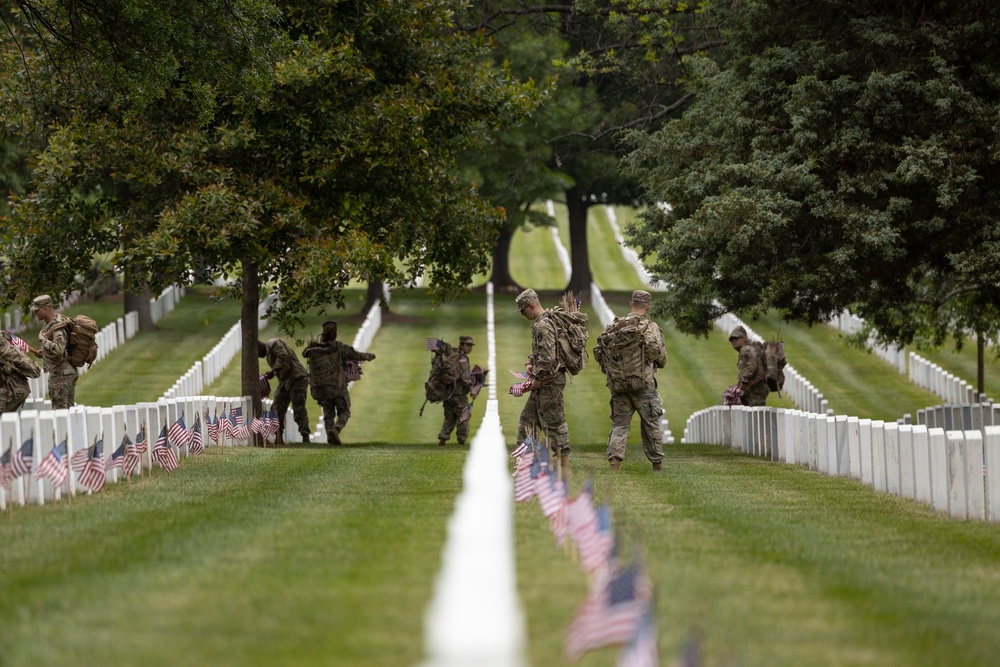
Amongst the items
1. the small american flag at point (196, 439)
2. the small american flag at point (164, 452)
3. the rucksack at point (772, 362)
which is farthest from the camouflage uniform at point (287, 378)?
the small american flag at point (164, 452)

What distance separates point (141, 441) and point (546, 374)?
13.5 ft

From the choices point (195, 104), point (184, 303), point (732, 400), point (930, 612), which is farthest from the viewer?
point (184, 303)

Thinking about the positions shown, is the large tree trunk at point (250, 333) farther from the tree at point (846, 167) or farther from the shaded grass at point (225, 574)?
the shaded grass at point (225, 574)

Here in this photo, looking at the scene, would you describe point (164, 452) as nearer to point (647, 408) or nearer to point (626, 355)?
point (626, 355)

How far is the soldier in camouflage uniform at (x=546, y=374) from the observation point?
1706cm

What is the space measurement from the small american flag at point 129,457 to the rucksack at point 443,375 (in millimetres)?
11248

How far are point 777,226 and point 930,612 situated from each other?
13941mm

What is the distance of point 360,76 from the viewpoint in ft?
79.4

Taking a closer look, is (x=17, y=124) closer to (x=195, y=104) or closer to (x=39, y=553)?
(x=195, y=104)

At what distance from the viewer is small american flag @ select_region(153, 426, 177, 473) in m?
16.5

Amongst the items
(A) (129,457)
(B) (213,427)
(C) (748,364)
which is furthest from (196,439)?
(C) (748,364)

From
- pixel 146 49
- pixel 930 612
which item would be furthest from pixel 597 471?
pixel 930 612

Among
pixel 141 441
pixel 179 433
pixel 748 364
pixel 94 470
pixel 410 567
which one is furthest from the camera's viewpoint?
pixel 748 364

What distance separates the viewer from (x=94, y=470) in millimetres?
13828
